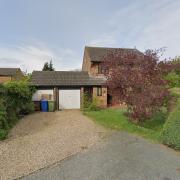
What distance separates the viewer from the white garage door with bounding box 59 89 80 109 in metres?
23.0

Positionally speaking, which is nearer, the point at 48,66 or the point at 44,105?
the point at 44,105

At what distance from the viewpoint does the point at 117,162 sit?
6.68 meters

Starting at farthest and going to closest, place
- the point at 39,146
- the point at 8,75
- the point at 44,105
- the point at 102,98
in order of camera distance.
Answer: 1. the point at 8,75
2. the point at 102,98
3. the point at 44,105
4. the point at 39,146

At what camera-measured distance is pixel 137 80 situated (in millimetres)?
11797

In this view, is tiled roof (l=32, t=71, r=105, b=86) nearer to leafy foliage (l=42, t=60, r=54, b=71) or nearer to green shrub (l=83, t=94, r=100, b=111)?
green shrub (l=83, t=94, r=100, b=111)

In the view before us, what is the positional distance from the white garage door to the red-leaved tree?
11.0m

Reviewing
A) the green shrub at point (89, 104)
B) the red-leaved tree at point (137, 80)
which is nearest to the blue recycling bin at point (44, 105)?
the green shrub at point (89, 104)

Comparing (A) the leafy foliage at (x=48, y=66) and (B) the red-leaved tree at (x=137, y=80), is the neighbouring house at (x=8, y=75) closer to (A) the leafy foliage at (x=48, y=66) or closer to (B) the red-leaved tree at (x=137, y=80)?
(A) the leafy foliage at (x=48, y=66)

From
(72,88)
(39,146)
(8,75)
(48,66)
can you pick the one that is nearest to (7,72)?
(8,75)

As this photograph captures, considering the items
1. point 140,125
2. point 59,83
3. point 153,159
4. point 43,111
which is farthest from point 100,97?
point 153,159

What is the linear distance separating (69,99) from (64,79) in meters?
2.42

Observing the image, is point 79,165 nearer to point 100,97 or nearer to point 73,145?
point 73,145

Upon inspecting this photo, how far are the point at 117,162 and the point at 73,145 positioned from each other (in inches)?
97.4

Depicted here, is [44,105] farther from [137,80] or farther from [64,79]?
[137,80]
